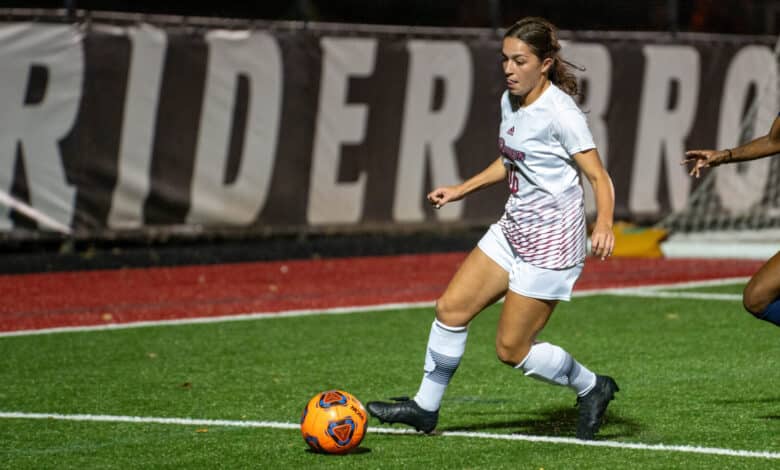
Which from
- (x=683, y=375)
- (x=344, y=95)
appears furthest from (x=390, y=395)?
(x=344, y=95)

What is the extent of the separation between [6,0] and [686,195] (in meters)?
9.75

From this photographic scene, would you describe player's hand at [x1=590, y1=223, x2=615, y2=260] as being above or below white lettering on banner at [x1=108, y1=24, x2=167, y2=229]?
above

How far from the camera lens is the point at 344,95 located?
18016 mm

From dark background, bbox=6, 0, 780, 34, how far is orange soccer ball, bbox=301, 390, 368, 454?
47.3 ft

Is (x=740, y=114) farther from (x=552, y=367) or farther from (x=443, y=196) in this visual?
(x=552, y=367)

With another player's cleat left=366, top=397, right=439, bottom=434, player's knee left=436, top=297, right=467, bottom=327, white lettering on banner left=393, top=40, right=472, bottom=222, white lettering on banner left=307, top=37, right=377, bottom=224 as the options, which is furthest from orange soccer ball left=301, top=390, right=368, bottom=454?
white lettering on banner left=393, top=40, right=472, bottom=222

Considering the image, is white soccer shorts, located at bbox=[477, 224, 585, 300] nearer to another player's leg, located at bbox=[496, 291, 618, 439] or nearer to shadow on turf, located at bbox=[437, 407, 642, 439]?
another player's leg, located at bbox=[496, 291, 618, 439]

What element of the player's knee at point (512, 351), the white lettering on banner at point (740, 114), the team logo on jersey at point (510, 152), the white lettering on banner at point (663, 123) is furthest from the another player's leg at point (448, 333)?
the white lettering on banner at point (740, 114)

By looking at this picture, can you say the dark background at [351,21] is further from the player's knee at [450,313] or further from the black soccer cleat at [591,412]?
the black soccer cleat at [591,412]

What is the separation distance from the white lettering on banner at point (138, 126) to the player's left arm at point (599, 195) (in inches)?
398

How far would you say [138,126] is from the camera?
1669 centimetres

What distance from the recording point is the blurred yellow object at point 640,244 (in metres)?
16.9

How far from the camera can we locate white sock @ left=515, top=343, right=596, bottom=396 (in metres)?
7.26

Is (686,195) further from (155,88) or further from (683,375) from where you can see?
(683,375)
